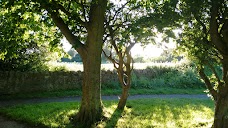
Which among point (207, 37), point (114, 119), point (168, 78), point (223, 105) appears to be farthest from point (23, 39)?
point (168, 78)

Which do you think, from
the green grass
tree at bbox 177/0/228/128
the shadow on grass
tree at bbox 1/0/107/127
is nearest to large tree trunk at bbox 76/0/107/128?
tree at bbox 1/0/107/127

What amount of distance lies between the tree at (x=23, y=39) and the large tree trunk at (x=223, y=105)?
6487 millimetres

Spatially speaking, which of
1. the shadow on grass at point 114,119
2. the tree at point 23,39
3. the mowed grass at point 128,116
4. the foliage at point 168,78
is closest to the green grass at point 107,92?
the foliage at point 168,78

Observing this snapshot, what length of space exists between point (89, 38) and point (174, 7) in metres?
3.79

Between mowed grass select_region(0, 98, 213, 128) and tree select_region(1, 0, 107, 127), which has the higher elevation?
tree select_region(1, 0, 107, 127)

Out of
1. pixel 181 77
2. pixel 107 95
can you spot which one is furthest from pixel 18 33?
pixel 181 77

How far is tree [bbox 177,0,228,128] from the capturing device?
7.47 metres

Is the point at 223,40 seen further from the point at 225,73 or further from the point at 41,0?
the point at 41,0

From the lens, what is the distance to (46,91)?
17.9 meters

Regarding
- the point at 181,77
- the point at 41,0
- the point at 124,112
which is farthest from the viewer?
the point at 181,77

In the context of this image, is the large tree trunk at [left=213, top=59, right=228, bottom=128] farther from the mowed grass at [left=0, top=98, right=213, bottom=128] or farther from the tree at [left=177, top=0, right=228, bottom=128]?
the mowed grass at [left=0, top=98, right=213, bottom=128]

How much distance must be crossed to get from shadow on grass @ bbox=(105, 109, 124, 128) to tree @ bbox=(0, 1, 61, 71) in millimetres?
3811

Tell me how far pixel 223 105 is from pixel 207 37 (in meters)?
2.22

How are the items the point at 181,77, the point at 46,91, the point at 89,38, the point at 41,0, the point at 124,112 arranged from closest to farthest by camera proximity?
the point at 41,0 → the point at 89,38 → the point at 124,112 → the point at 46,91 → the point at 181,77
